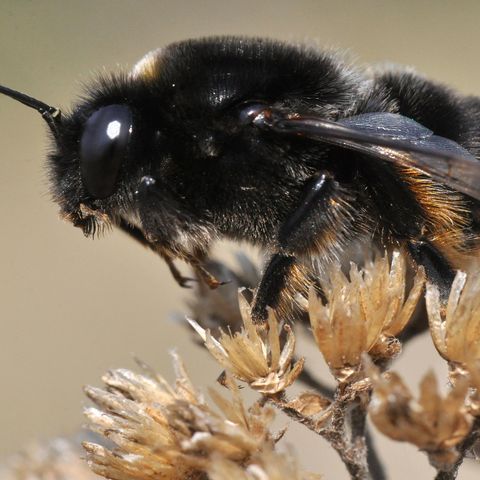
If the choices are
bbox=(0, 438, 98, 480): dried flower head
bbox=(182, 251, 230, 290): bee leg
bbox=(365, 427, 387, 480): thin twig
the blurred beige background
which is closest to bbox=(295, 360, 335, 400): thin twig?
bbox=(365, 427, 387, 480): thin twig

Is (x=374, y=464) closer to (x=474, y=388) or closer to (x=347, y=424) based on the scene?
(x=347, y=424)

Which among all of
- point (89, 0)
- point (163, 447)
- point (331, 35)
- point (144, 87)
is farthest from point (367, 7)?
point (163, 447)

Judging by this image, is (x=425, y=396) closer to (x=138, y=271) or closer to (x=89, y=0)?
(x=138, y=271)

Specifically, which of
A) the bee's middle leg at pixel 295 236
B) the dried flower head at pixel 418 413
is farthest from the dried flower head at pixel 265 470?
the bee's middle leg at pixel 295 236

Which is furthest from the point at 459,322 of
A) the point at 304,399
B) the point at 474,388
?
the point at 304,399

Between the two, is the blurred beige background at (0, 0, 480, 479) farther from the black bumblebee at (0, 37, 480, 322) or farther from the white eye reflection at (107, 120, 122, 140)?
the white eye reflection at (107, 120, 122, 140)

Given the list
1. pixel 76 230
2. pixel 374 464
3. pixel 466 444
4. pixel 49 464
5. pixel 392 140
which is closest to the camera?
pixel 466 444
